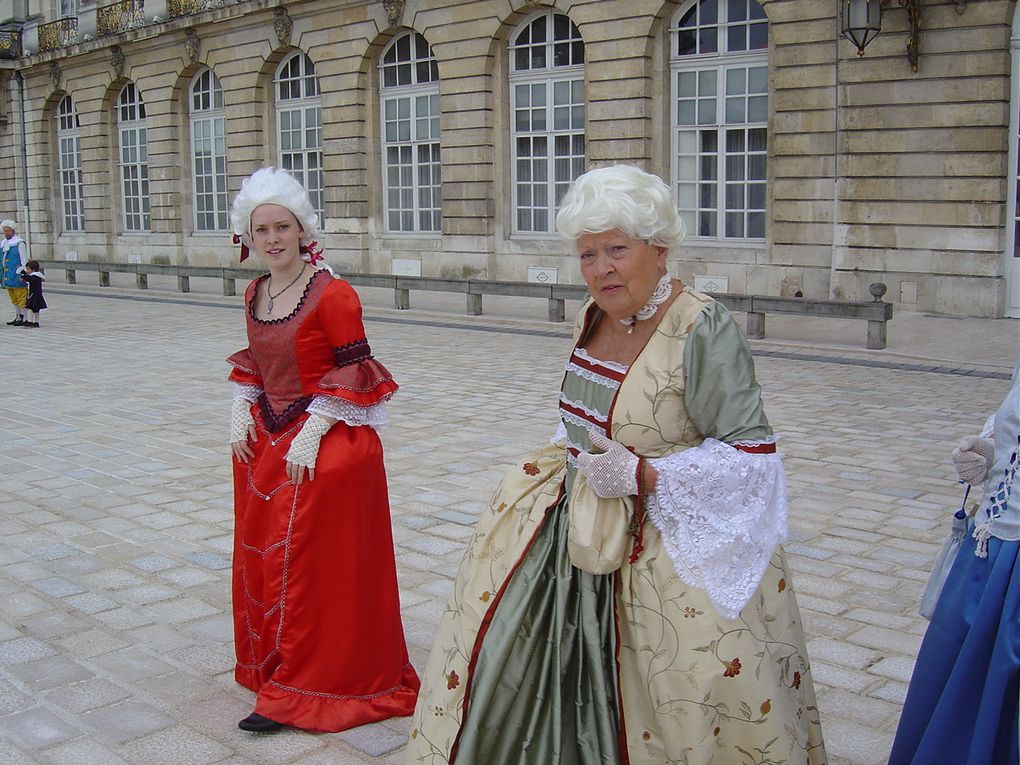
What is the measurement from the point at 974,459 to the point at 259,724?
216 centimetres

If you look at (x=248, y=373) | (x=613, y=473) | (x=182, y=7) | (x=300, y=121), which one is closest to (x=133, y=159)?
(x=182, y=7)

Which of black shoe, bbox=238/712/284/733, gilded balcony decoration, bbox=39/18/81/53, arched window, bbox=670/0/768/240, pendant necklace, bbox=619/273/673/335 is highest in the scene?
gilded balcony decoration, bbox=39/18/81/53

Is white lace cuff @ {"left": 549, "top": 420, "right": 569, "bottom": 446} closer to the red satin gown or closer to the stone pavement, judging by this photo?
the red satin gown

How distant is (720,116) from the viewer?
55.2 feet

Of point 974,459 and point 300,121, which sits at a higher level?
point 300,121

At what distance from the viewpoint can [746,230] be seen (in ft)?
55.2

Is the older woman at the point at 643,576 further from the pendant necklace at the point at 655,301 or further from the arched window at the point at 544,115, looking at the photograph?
the arched window at the point at 544,115

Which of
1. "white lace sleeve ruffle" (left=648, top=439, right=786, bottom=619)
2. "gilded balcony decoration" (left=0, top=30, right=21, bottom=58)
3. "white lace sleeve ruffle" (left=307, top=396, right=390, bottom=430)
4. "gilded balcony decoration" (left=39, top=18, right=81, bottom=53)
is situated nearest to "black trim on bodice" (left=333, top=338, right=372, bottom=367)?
"white lace sleeve ruffle" (left=307, top=396, right=390, bottom=430)

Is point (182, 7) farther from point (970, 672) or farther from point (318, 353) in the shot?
point (970, 672)

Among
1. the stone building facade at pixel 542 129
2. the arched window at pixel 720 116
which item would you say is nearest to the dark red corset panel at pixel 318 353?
the stone building facade at pixel 542 129

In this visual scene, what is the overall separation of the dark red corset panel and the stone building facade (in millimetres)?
10312

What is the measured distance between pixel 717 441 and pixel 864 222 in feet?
44.0

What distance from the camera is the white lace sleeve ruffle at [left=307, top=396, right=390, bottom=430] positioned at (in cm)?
356

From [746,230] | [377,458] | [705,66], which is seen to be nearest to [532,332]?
[746,230]
